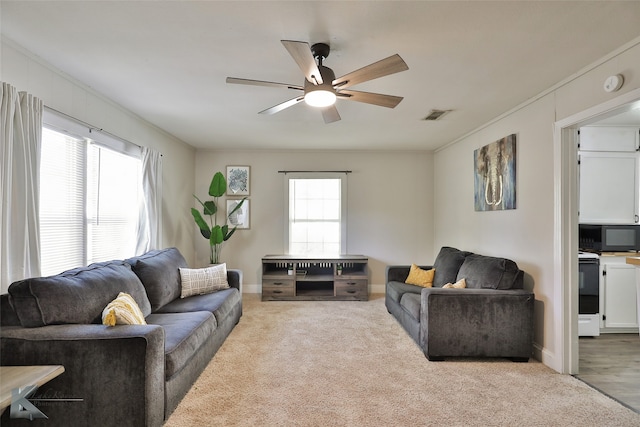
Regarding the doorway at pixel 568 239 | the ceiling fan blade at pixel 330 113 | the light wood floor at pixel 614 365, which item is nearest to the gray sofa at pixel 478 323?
A: the doorway at pixel 568 239

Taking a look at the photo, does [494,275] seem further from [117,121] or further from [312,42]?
[117,121]

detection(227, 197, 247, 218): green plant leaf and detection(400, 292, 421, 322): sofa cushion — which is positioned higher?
detection(227, 197, 247, 218): green plant leaf

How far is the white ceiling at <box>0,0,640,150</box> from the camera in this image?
1770 millimetres

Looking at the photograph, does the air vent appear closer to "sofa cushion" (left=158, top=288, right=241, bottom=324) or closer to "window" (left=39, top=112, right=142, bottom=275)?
"sofa cushion" (left=158, top=288, right=241, bottom=324)

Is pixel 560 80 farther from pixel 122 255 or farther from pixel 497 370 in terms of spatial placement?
pixel 122 255

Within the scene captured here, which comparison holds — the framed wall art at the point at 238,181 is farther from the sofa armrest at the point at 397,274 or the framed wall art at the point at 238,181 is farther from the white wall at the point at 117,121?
the sofa armrest at the point at 397,274

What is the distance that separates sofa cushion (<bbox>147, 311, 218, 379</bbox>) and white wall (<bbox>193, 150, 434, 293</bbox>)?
2627 mm

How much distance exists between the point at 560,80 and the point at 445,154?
8.27 feet

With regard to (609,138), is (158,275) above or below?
below

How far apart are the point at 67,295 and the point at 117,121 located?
2029 millimetres

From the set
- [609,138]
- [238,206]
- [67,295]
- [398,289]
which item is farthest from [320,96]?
[609,138]

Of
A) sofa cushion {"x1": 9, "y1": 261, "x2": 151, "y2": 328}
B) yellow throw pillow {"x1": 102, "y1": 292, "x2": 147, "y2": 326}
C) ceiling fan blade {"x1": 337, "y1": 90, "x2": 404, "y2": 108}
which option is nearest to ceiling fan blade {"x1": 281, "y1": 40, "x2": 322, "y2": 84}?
ceiling fan blade {"x1": 337, "y1": 90, "x2": 404, "y2": 108}

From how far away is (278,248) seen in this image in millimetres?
5543

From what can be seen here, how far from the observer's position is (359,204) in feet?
18.3
